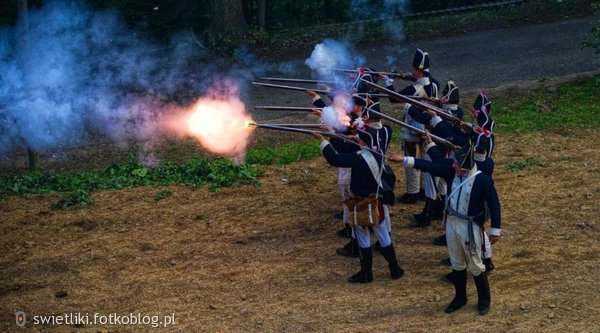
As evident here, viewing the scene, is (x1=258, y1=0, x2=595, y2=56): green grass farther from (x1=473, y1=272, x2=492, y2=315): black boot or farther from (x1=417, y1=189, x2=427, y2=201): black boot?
(x1=473, y1=272, x2=492, y2=315): black boot

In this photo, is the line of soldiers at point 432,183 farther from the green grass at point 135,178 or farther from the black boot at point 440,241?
the green grass at point 135,178

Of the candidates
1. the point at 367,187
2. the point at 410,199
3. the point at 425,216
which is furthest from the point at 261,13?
the point at 367,187

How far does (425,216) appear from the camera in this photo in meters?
14.1

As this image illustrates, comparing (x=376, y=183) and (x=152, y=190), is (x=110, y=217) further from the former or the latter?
(x=376, y=183)

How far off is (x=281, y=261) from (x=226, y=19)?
13813 mm

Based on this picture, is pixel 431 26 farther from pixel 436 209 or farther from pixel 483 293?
pixel 483 293

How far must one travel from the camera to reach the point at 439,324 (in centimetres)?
1086

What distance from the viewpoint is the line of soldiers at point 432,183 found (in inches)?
432


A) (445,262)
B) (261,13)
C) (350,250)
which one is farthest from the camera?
(261,13)

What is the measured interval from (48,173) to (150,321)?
6.32 meters

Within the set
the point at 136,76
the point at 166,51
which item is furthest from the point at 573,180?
the point at 166,51

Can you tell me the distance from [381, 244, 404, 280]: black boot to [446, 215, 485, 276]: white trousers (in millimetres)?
1144

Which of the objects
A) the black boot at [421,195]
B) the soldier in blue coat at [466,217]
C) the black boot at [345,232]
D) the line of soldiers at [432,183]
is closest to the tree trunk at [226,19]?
the line of soldiers at [432,183]

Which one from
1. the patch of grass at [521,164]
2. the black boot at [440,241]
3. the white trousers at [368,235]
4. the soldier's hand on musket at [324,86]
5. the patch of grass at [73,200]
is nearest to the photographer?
the white trousers at [368,235]
